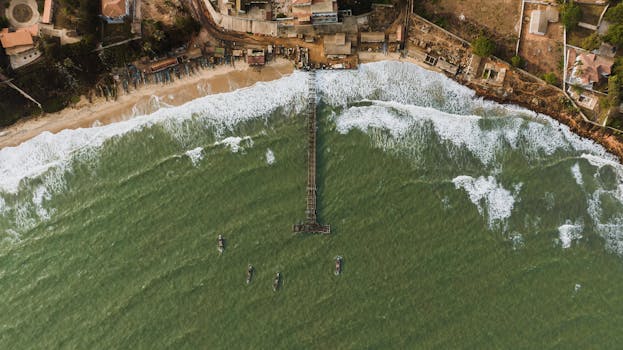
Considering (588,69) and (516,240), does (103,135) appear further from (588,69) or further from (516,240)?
(588,69)

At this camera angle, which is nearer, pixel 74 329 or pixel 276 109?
pixel 74 329

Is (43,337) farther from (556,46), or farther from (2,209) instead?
(556,46)

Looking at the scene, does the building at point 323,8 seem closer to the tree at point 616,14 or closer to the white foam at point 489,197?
the white foam at point 489,197

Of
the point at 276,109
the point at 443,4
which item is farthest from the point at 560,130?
the point at 276,109

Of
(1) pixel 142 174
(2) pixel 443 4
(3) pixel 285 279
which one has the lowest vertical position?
(3) pixel 285 279

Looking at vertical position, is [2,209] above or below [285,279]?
above
